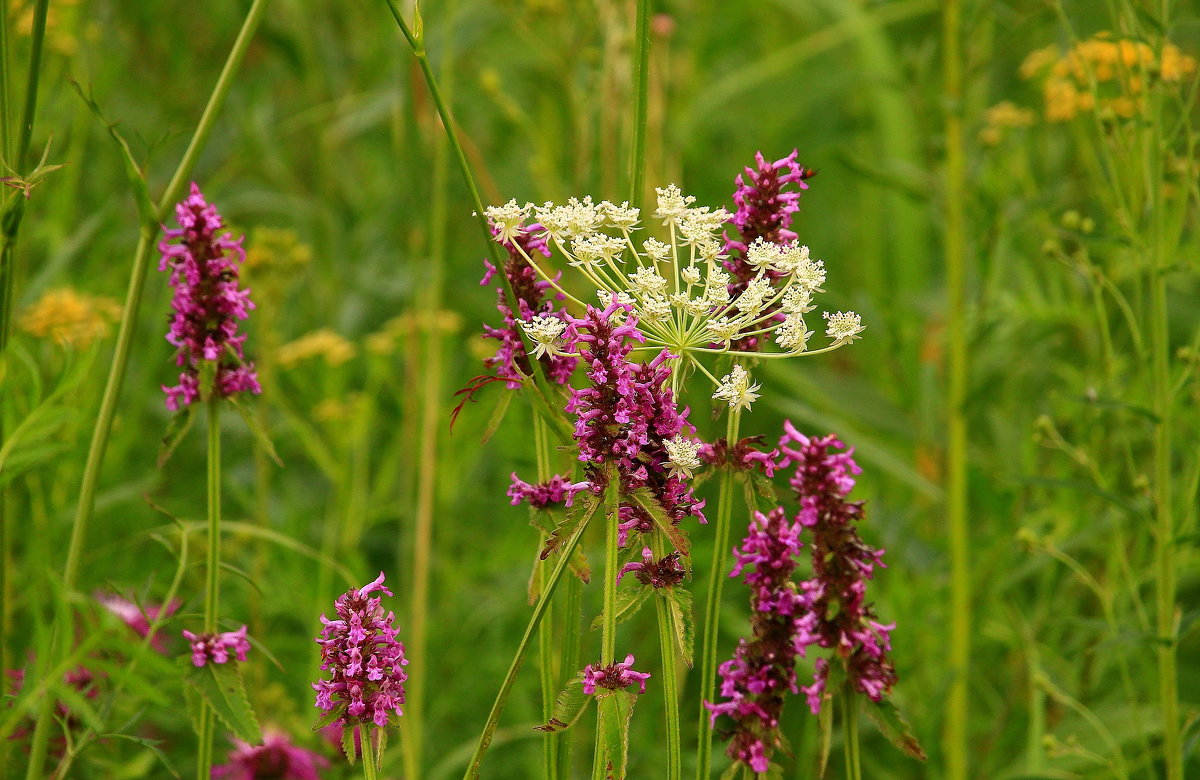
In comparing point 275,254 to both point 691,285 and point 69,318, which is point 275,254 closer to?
point 69,318

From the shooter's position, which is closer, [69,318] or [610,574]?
[610,574]

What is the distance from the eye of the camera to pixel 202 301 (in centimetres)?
87

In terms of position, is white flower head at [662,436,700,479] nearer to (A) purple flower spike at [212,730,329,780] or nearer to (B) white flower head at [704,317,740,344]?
(B) white flower head at [704,317,740,344]

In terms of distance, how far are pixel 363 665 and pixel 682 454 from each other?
231 millimetres

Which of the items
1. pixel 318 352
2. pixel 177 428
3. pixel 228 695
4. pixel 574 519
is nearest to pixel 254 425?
pixel 177 428

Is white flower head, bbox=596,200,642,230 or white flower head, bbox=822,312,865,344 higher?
white flower head, bbox=596,200,642,230

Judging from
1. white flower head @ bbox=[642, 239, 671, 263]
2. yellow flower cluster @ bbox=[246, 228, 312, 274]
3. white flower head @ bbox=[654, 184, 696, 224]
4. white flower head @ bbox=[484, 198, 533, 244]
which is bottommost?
white flower head @ bbox=[642, 239, 671, 263]

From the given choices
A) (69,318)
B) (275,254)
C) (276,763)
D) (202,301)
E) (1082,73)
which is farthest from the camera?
(275,254)

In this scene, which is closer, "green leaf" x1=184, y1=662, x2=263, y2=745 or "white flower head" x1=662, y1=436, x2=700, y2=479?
"white flower head" x1=662, y1=436, x2=700, y2=479

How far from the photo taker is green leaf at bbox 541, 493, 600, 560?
2.22 ft

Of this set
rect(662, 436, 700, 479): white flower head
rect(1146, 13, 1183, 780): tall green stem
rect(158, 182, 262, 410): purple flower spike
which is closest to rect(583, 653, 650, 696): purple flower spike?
rect(662, 436, 700, 479): white flower head

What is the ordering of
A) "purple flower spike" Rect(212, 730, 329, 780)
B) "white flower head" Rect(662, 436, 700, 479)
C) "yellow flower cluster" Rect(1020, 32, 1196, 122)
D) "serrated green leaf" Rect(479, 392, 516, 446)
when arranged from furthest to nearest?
1. "yellow flower cluster" Rect(1020, 32, 1196, 122)
2. "purple flower spike" Rect(212, 730, 329, 780)
3. "serrated green leaf" Rect(479, 392, 516, 446)
4. "white flower head" Rect(662, 436, 700, 479)

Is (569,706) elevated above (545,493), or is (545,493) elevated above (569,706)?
(545,493)

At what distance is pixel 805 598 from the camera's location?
744 mm
